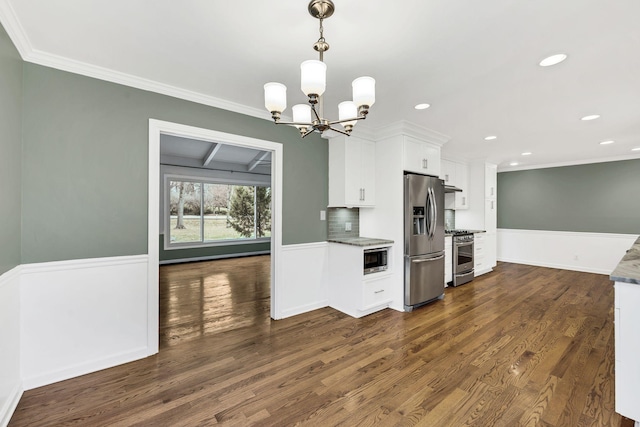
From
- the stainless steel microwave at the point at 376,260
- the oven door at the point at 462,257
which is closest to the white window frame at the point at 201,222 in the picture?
the stainless steel microwave at the point at 376,260

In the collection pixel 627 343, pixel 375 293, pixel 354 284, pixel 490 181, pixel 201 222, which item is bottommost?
pixel 375 293

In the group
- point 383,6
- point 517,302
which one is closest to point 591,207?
point 517,302

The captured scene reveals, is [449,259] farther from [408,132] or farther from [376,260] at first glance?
[408,132]

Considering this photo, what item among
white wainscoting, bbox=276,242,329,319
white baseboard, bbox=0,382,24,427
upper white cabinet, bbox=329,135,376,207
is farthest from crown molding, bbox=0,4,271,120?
white baseboard, bbox=0,382,24,427

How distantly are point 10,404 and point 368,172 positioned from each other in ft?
12.9

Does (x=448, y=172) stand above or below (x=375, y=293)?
above

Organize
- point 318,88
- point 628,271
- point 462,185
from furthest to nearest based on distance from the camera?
point 462,185 → point 628,271 → point 318,88

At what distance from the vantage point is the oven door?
16.1ft

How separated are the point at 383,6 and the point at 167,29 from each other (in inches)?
54.0

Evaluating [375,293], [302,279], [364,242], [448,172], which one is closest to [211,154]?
[302,279]

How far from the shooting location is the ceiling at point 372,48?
161 centimetres

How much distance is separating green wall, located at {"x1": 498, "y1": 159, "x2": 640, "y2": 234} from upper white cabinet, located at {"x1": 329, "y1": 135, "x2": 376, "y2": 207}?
5.08 m

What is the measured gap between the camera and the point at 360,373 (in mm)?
2275

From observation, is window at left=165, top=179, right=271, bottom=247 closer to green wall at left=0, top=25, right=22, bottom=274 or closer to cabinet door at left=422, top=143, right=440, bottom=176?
green wall at left=0, top=25, right=22, bottom=274
